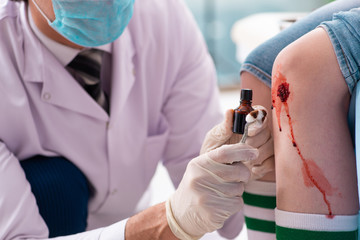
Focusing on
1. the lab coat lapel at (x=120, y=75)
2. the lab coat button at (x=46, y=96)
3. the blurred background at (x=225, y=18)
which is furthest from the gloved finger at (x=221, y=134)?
the blurred background at (x=225, y=18)

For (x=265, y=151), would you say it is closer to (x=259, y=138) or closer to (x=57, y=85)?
(x=259, y=138)

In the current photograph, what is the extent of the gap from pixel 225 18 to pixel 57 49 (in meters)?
3.98

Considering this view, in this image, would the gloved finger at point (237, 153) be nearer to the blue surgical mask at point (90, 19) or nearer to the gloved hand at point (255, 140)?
the gloved hand at point (255, 140)

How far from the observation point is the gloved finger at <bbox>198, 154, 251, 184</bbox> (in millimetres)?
944

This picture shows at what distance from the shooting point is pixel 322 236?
2.77 ft

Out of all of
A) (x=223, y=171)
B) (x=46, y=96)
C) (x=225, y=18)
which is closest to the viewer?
(x=223, y=171)

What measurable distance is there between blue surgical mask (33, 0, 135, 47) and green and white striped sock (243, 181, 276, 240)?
0.54 meters

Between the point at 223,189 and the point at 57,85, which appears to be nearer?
the point at 223,189

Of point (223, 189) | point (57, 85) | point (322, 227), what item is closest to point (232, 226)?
point (223, 189)

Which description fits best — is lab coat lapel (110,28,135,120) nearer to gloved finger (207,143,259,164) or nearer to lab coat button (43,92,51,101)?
lab coat button (43,92,51,101)

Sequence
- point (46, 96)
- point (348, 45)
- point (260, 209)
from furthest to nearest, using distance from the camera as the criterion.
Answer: point (46, 96)
point (260, 209)
point (348, 45)

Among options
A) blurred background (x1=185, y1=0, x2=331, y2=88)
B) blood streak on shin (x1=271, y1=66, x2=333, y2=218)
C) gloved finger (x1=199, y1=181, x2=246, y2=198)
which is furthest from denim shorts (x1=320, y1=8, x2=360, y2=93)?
blurred background (x1=185, y1=0, x2=331, y2=88)

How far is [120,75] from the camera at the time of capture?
4.30ft

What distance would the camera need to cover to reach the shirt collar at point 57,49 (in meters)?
1.20
